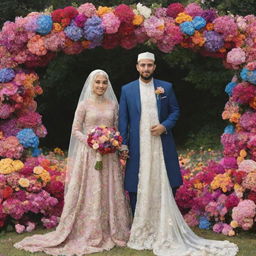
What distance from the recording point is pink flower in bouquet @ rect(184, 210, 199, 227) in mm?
6898

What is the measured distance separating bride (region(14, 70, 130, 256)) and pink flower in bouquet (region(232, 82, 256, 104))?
1749 millimetres

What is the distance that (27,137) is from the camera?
7.20 m

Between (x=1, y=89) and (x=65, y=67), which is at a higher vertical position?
(x=65, y=67)

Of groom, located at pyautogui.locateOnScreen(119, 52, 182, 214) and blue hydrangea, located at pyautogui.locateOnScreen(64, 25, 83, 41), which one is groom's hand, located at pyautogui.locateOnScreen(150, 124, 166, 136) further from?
blue hydrangea, located at pyautogui.locateOnScreen(64, 25, 83, 41)

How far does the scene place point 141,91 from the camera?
5.95 meters

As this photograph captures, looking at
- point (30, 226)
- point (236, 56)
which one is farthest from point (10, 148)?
point (236, 56)

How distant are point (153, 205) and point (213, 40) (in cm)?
244

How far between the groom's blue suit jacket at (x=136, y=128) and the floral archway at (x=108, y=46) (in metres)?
1.08

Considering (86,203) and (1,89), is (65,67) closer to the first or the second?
(1,89)

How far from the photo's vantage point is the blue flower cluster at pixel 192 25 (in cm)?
696

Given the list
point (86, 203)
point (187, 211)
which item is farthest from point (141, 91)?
point (187, 211)

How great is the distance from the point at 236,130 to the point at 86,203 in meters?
2.38

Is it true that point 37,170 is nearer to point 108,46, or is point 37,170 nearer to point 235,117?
point 108,46

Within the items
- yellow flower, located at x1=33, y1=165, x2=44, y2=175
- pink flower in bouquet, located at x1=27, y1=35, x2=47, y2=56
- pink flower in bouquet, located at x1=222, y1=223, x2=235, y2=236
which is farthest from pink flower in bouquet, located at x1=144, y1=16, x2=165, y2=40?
pink flower in bouquet, located at x1=222, y1=223, x2=235, y2=236
